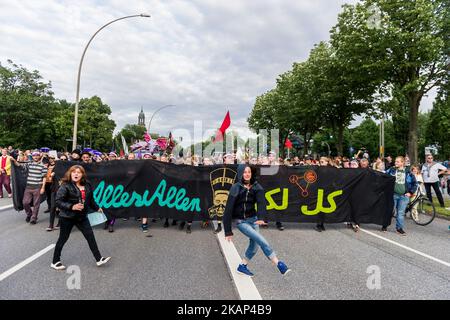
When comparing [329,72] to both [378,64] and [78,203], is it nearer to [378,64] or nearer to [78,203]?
[378,64]

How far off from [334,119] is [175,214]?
24279 millimetres

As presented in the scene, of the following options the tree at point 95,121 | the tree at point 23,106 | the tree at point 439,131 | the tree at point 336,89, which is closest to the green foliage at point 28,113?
the tree at point 23,106

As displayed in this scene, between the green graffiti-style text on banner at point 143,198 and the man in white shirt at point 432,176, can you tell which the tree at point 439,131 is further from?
the green graffiti-style text on banner at point 143,198

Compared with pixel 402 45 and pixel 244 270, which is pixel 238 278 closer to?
pixel 244 270

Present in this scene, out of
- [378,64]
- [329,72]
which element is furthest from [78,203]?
[329,72]

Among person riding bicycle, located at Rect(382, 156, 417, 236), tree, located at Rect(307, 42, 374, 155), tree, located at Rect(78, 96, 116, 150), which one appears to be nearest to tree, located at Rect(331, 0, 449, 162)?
tree, located at Rect(307, 42, 374, 155)

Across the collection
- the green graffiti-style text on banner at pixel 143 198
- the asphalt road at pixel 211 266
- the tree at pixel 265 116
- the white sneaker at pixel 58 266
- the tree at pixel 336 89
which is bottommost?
the asphalt road at pixel 211 266

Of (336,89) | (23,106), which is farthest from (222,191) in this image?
(23,106)

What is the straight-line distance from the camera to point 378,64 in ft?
50.6

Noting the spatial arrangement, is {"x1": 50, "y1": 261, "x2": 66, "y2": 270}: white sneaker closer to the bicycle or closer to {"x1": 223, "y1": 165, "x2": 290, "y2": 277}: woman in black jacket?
{"x1": 223, "y1": 165, "x2": 290, "y2": 277}: woman in black jacket

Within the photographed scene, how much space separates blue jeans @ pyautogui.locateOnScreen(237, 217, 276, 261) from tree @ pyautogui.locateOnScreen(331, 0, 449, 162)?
1400cm

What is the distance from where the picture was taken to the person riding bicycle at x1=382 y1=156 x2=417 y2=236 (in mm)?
7754

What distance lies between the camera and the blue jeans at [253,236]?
4.38m

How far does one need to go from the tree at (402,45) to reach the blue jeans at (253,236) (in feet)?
45.9
